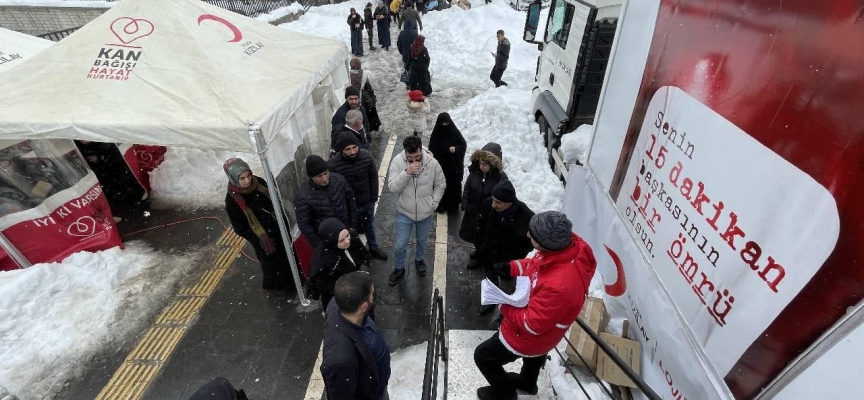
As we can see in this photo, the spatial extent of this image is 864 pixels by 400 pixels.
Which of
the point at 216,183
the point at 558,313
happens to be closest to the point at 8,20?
the point at 216,183

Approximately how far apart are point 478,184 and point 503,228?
84 centimetres

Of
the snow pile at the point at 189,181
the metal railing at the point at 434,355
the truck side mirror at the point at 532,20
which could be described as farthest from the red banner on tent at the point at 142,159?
the truck side mirror at the point at 532,20

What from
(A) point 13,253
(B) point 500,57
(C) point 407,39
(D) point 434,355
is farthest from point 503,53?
(A) point 13,253

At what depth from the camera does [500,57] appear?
11102 mm

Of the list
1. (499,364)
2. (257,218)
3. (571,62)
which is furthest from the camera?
(571,62)

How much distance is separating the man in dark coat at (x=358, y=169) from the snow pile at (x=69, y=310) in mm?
2769

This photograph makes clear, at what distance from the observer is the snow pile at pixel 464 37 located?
1331cm

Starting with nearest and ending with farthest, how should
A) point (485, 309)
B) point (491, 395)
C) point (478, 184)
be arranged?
point (491, 395) < point (485, 309) < point (478, 184)

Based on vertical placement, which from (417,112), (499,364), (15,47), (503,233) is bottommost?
(417,112)

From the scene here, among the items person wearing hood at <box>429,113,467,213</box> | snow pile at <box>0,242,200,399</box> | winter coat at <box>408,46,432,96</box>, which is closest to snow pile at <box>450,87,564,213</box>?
person wearing hood at <box>429,113,467,213</box>

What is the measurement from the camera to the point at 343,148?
4.96 metres

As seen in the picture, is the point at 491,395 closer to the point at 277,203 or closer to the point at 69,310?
the point at 277,203

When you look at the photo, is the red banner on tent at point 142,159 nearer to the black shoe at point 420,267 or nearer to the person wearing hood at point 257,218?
the person wearing hood at point 257,218

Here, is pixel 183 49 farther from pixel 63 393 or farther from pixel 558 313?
pixel 558 313
